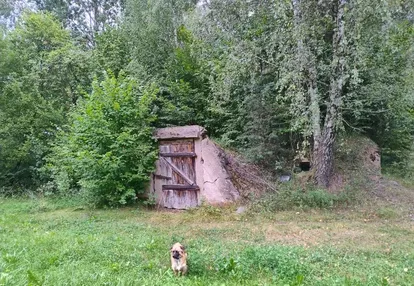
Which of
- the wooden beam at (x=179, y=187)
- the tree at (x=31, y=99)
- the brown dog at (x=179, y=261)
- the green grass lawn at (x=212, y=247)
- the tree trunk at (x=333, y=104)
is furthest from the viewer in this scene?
the tree at (x=31, y=99)

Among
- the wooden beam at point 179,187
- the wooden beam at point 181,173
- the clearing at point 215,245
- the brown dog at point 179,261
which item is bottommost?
the clearing at point 215,245

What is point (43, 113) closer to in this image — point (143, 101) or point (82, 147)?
point (82, 147)

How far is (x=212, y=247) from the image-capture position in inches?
170

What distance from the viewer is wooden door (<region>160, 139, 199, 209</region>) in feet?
23.9

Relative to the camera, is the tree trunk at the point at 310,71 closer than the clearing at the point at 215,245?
No

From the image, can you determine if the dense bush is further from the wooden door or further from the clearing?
the clearing

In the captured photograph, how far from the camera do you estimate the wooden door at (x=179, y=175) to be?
728cm

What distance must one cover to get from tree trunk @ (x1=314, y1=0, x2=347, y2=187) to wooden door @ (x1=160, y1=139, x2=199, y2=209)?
2788 mm

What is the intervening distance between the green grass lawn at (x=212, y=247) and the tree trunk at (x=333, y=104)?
3.64ft

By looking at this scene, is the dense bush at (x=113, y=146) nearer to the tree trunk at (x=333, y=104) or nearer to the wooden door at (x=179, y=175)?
the wooden door at (x=179, y=175)

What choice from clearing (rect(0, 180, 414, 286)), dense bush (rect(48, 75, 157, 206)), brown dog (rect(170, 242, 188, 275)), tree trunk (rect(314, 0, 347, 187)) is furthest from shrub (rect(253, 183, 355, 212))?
brown dog (rect(170, 242, 188, 275))

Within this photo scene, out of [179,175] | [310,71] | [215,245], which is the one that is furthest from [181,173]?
[310,71]

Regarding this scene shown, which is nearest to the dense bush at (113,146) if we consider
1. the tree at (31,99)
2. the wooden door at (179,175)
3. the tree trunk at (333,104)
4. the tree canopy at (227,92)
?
the tree canopy at (227,92)

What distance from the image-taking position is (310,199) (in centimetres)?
658
